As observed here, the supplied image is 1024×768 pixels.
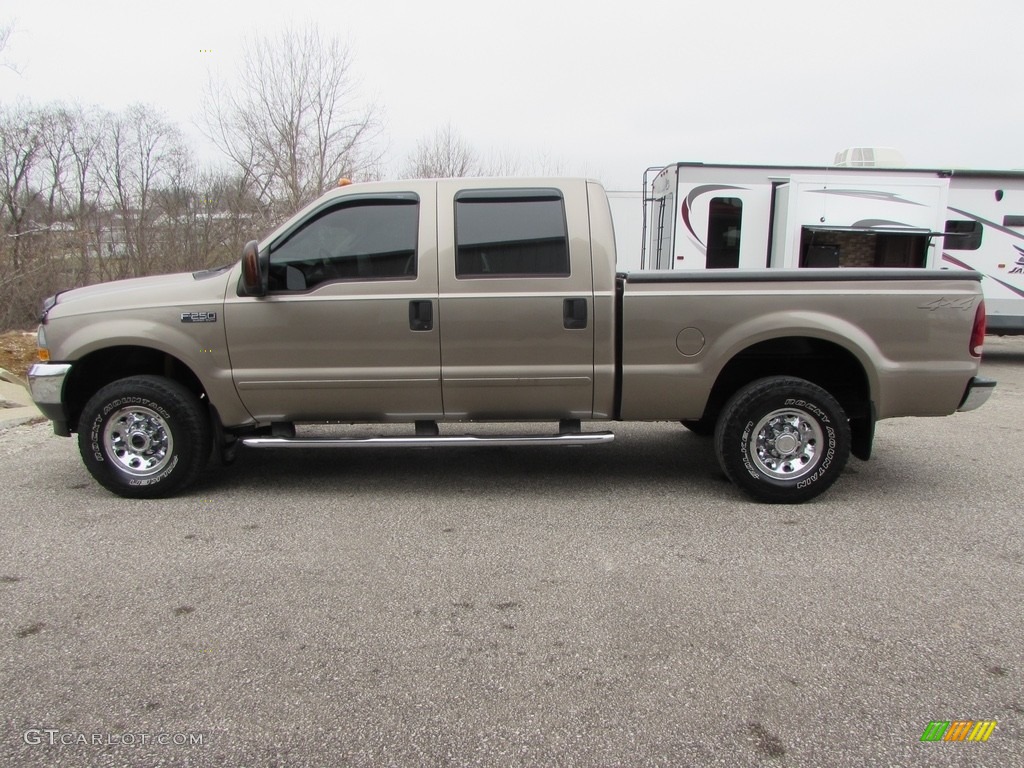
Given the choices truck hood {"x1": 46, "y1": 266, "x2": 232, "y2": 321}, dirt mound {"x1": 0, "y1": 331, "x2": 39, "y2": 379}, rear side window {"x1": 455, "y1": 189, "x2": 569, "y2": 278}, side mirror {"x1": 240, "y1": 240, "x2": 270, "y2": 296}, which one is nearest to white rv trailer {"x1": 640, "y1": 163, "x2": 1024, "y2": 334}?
rear side window {"x1": 455, "y1": 189, "x2": 569, "y2": 278}

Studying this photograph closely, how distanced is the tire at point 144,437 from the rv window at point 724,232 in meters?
8.06

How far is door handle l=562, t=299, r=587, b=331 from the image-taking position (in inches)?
179

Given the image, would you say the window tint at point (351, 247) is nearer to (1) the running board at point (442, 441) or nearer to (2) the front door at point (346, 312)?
(2) the front door at point (346, 312)

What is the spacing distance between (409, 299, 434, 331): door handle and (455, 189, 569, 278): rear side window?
10.7 inches

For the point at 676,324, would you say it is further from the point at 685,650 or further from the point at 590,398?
the point at 685,650

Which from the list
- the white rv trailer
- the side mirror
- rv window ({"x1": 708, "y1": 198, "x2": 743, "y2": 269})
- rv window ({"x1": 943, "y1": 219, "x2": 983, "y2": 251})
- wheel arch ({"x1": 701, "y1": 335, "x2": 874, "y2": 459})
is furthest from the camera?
rv window ({"x1": 943, "y1": 219, "x2": 983, "y2": 251})

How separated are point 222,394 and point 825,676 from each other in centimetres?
377

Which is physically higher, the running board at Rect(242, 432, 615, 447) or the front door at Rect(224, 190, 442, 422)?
the front door at Rect(224, 190, 442, 422)

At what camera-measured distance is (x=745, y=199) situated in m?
10.6

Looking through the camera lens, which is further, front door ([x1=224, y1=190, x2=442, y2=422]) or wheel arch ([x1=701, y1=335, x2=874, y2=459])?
wheel arch ([x1=701, y1=335, x2=874, y2=459])

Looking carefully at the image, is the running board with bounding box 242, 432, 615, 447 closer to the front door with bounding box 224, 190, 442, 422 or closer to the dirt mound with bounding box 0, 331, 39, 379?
the front door with bounding box 224, 190, 442, 422

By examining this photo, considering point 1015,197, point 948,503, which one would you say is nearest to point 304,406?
point 948,503

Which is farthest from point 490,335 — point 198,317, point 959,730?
point 959,730

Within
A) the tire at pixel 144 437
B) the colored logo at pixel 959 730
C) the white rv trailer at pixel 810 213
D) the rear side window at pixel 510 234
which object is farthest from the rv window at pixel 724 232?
the colored logo at pixel 959 730
